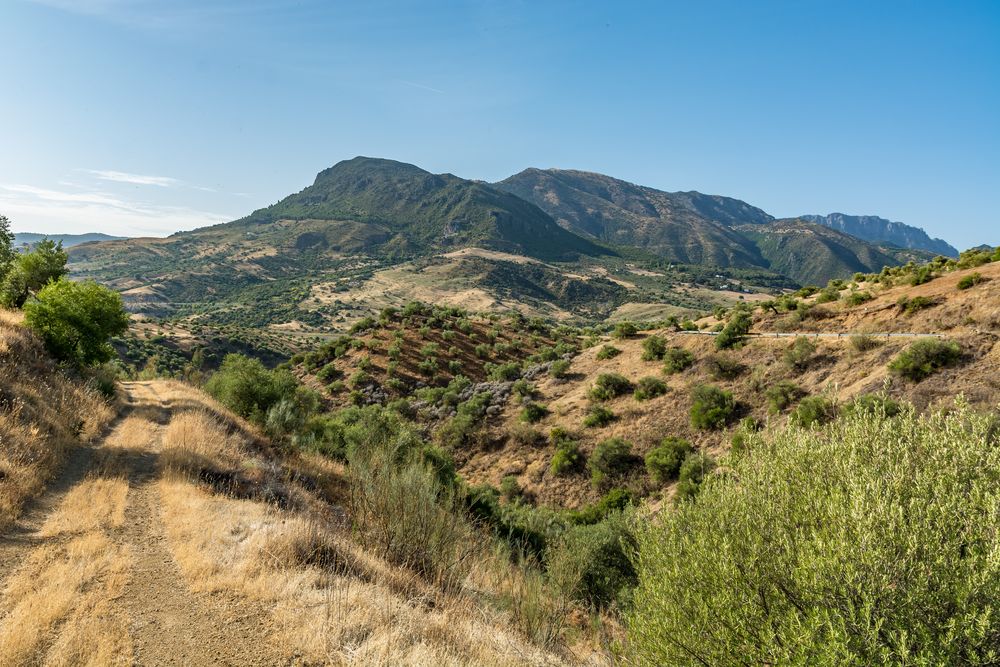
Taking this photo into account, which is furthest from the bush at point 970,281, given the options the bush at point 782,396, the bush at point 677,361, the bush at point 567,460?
the bush at point 567,460

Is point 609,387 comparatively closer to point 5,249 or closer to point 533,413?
point 533,413

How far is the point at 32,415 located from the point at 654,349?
1116 inches

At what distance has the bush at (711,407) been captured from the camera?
22062 millimetres

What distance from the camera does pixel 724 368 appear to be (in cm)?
2512

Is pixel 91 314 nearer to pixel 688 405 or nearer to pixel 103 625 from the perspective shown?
pixel 103 625

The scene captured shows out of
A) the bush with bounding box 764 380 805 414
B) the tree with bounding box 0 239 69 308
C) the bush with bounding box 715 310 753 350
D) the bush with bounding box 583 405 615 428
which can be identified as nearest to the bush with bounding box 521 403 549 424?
the bush with bounding box 583 405 615 428

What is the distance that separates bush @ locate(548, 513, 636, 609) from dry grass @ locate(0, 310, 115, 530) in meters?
11.4

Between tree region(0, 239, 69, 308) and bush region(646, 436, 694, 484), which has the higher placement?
tree region(0, 239, 69, 308)

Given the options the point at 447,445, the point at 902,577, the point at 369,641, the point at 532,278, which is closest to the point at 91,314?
the point at 447,445

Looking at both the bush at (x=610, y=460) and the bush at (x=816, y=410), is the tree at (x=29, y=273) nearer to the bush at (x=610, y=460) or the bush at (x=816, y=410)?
the bush at (x=610, y=460)

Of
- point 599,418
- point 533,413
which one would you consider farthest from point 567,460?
point 533,413

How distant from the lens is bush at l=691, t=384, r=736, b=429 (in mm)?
22062

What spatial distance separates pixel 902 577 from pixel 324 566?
314 inches

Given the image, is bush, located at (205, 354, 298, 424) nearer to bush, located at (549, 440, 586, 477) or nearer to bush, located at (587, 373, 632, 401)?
bush, located at (549, 440, 586, 477)
